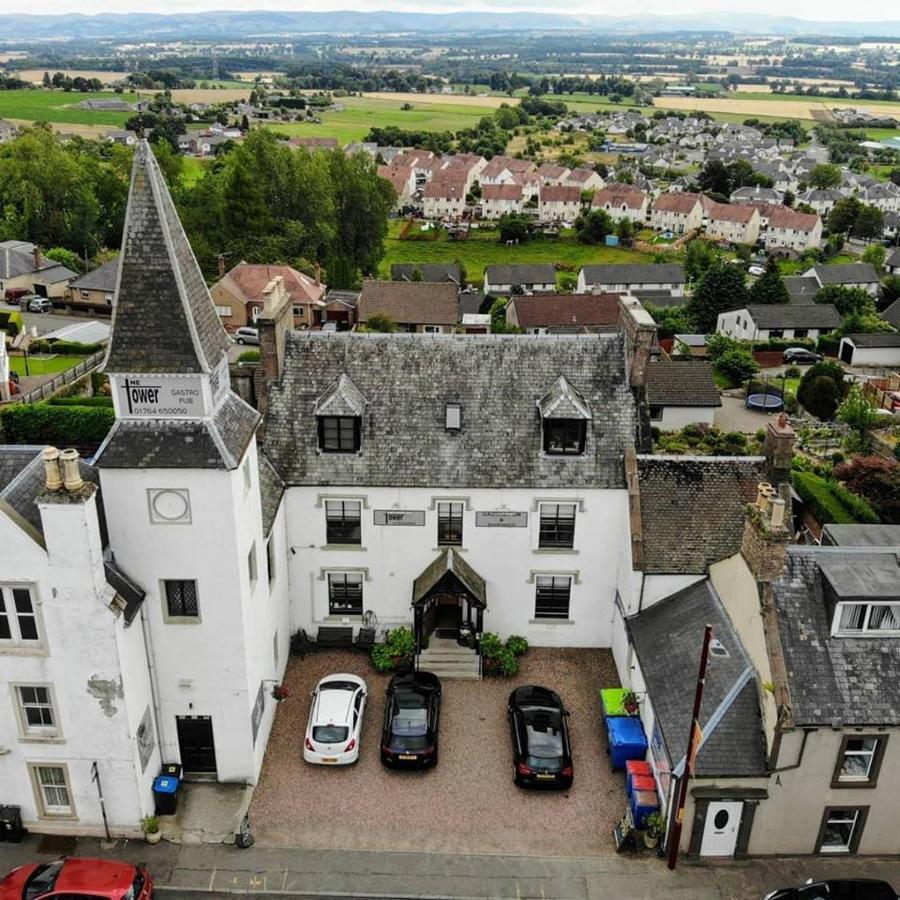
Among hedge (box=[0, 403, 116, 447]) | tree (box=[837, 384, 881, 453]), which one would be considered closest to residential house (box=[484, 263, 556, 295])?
tree (box=[837, 384, 881, 453])

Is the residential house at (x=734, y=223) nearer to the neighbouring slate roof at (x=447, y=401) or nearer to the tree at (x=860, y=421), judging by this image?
the tree at (x=860, y=421)

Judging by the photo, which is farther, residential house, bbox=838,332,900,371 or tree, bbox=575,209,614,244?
tree, bbox=575,209,614,244

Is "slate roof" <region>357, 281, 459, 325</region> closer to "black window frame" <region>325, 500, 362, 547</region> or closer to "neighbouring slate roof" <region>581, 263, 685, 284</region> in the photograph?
"neighbouring slate roof" <region>581, 263, 685, 284</region>

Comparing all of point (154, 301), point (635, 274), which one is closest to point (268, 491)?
point (154, 301)

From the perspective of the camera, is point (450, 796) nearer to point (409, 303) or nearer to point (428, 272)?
point (409, 303)

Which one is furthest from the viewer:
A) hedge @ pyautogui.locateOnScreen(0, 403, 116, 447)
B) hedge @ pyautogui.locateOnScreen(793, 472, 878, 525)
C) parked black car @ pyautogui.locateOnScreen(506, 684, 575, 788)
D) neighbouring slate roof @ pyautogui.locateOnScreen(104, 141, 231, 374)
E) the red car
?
hedge @ pyautogui.locateOnScreen(0, 403, 116, 447)

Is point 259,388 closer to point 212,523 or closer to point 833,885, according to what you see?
point 212,523
